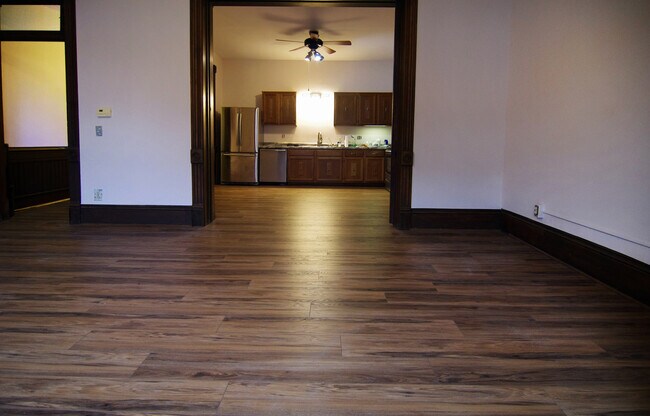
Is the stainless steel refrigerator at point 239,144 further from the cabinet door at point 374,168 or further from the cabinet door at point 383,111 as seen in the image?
the cabinet door at point 383,111

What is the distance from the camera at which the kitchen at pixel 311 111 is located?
422 inches

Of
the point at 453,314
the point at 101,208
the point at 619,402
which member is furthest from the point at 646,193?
the point at 101,208

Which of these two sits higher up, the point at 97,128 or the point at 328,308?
the point at 97,128

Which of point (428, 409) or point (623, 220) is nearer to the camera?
point (428, 409)

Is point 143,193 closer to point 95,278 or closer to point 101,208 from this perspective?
point 101,208

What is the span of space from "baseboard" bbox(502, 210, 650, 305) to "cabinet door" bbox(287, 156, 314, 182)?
6555 mm

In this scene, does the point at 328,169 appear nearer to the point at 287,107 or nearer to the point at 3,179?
the point at 287,107

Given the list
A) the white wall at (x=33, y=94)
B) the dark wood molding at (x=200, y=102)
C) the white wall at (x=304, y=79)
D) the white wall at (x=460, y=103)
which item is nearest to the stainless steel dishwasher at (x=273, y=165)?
the white wall at (x=304, y=79)

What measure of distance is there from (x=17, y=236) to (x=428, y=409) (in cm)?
437

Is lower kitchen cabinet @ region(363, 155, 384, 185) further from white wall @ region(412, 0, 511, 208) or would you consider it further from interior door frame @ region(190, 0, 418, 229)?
white wall @ region(412, 0, 511, 208)

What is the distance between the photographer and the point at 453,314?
2.57 metres

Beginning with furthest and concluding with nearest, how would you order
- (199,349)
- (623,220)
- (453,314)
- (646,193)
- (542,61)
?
(542,61), (623,220), (646,193), (453,314), (199,349)

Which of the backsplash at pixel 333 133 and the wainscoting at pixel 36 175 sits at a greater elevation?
the backsplash at pixel 333 133

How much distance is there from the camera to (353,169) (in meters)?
10.8
